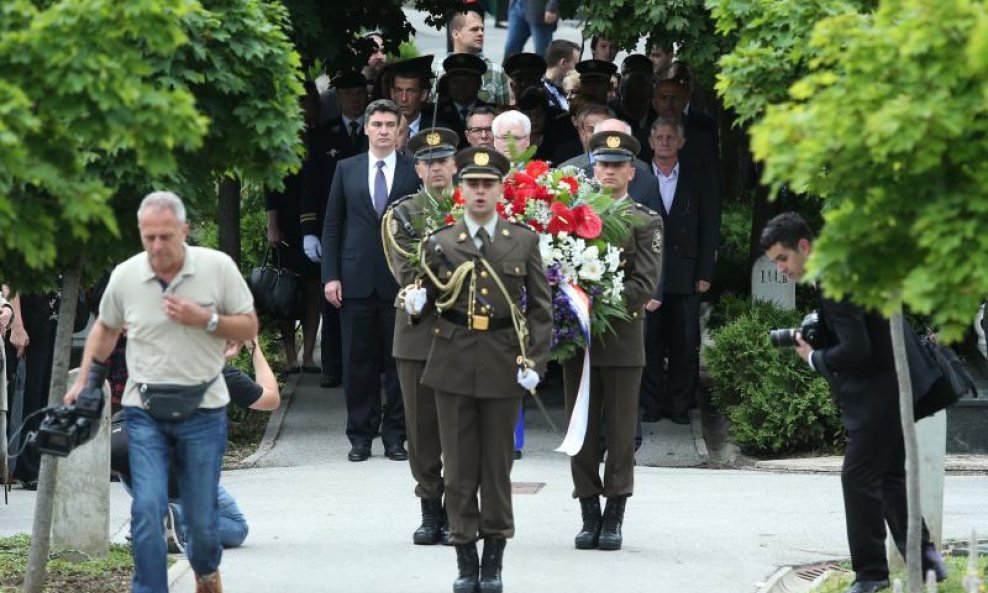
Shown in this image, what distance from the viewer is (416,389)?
9.99 metres

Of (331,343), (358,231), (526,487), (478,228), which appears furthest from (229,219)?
(478,228)

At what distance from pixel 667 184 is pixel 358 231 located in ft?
Answer: 8.33

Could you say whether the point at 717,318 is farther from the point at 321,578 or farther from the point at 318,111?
the point at 321,578

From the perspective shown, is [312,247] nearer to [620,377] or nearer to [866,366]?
[620,377]

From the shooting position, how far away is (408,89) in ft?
46.0

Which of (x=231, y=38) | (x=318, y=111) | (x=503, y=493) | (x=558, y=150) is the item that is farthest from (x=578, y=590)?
(x=318, y=111)

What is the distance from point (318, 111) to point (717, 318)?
12.2 feet

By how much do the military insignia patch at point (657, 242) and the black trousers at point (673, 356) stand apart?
3.38 metres

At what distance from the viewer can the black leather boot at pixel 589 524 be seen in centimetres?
1000

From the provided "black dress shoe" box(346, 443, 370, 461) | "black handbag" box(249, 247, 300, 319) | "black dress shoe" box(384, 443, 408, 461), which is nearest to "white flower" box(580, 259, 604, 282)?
"black dress shoe" box(384, 443, 408, 461)

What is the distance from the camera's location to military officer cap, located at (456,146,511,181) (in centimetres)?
900

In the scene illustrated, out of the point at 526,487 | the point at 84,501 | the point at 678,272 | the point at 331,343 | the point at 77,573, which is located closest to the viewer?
the point at 77,573

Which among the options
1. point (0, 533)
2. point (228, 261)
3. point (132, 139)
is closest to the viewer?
point (132, 139)

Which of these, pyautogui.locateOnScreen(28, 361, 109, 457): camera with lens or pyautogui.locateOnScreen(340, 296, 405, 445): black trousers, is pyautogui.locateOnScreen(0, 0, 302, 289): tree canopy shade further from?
pyautogui.locateOnScreen(340, 296, 405, 445): black trousers
